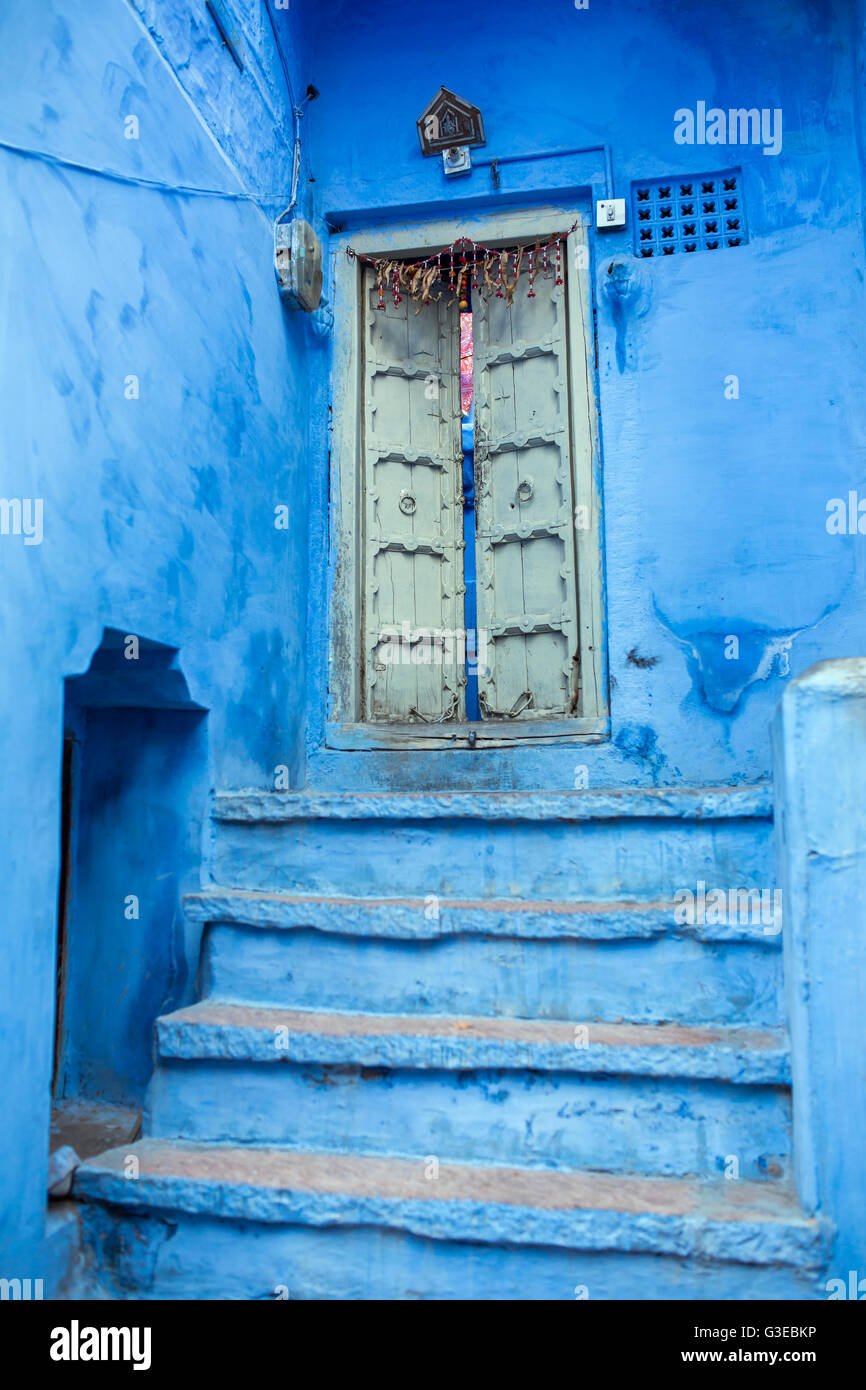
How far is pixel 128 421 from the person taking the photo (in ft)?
8.66

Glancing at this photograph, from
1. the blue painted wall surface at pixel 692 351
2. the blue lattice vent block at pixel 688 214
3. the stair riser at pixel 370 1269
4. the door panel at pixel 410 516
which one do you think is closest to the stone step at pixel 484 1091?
the stair riser at pixel 370 1269

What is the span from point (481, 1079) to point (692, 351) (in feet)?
10.8

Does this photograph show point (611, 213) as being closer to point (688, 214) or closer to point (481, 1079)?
point (688, 214)

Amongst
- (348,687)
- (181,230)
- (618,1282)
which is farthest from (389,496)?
(618,1282)

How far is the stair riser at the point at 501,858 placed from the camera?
8.13 feet

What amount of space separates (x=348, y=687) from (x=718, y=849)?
2242mm

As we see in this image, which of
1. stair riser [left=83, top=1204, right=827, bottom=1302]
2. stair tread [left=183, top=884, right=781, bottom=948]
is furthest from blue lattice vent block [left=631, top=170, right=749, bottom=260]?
stair riser [left=83, top=1204, right=827, bottom=1302]

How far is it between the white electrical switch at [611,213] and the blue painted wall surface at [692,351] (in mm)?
77

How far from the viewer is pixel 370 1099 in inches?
89.0

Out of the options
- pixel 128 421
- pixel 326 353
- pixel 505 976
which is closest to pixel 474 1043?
pixel 505 976

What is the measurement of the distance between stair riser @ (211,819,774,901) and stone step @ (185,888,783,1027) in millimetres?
112

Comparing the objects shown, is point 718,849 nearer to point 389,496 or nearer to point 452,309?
point 389,496

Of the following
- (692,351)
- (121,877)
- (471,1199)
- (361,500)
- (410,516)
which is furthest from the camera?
(410,516)

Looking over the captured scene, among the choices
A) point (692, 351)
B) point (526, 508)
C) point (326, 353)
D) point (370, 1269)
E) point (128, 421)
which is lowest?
point (370, 1269)
